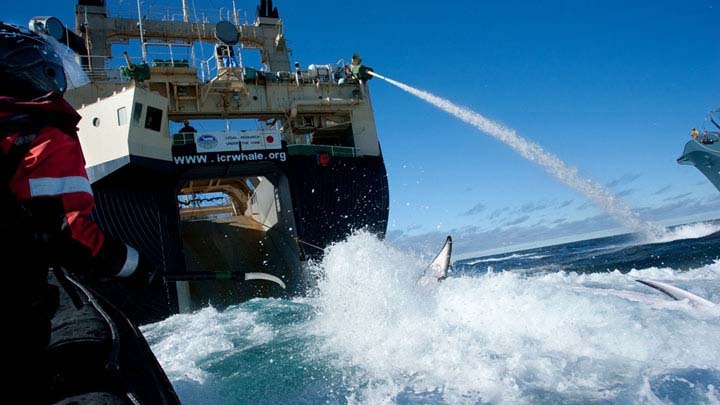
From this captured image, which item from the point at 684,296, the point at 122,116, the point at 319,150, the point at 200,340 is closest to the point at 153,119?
the point at 122,116

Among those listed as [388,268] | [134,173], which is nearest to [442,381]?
[388,268]

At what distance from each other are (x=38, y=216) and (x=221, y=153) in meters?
13.5

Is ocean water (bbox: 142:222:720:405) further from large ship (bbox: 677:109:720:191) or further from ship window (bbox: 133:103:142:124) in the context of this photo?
large ship (bbox: 677:109:720:191)

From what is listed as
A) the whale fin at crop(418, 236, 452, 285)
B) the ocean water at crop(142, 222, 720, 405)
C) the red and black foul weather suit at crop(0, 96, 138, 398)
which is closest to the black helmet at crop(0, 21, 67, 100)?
the red and black foul weather suit at crop(0, 96, 138, 398)

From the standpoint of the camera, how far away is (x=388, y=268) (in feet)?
33.1

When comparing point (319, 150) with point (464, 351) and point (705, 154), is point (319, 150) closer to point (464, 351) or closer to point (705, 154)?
point (464, 351)

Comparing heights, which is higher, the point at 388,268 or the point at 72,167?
the point at 72,167

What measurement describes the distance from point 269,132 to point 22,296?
1416 cm

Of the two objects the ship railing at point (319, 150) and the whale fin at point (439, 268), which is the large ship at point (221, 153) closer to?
the ship railing at point (319, 150)

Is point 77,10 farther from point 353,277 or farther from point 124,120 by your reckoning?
point 353,277

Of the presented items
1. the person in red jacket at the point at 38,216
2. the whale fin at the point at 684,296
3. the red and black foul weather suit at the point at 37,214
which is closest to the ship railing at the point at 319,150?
the whale fin at the point at 684,296

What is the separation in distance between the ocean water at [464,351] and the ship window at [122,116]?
6.94 meters

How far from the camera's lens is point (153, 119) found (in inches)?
533

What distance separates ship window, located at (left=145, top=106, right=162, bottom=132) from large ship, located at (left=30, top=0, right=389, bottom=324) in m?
0.04
